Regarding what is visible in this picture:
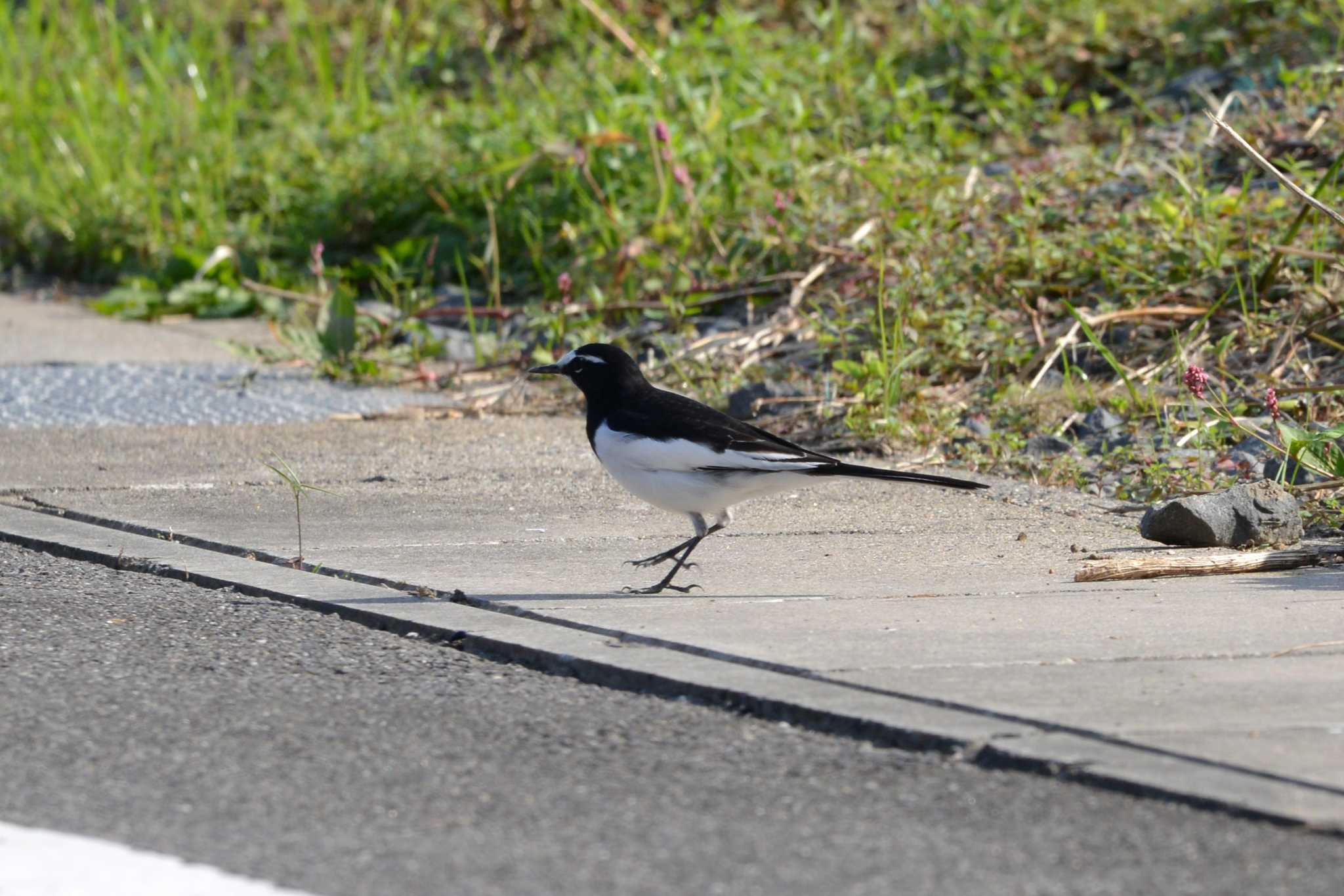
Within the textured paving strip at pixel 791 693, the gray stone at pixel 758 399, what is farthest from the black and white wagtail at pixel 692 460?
the gray stone at pixel 758 399

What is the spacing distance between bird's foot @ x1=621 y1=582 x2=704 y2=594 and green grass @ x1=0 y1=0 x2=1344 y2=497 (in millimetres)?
2495

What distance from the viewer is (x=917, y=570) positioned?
541 cm

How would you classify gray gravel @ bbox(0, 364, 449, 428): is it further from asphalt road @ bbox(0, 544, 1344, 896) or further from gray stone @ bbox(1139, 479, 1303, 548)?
gray stone @ bbox(1139, 479, 1303, 548)

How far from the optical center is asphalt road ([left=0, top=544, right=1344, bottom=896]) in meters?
3.08

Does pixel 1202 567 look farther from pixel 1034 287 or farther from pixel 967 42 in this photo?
pixel 967 42

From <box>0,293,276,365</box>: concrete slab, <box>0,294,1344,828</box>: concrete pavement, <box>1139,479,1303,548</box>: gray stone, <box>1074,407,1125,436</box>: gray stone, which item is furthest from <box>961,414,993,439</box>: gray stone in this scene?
<box>0,293,276,365</box>: concrete slab

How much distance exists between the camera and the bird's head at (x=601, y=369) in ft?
18.0

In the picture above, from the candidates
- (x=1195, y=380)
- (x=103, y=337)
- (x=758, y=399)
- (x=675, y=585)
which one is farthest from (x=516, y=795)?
(x=103, y=337)

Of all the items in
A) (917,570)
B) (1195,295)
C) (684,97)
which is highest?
(684,97)

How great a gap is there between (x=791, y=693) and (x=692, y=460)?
1239 mm

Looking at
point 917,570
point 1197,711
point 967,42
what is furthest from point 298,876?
point 967,42

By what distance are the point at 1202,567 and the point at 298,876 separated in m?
3.10

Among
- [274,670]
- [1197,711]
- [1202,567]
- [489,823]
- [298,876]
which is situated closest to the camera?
[298,876]

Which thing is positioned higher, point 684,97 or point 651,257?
point 684,97
